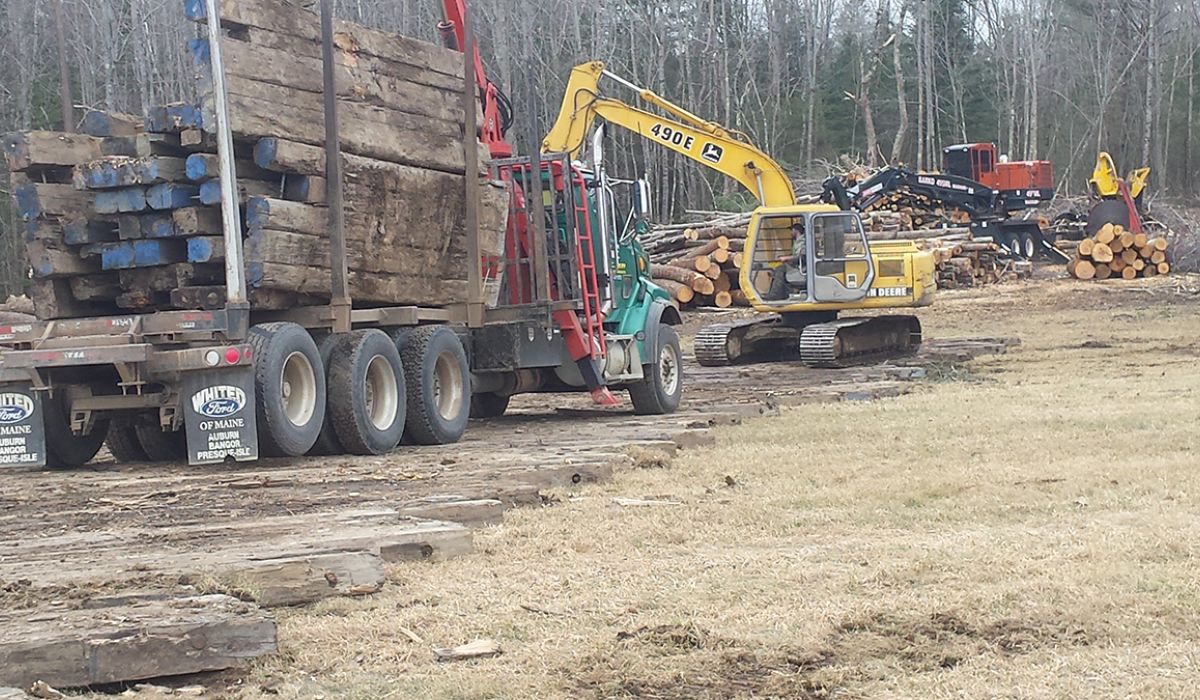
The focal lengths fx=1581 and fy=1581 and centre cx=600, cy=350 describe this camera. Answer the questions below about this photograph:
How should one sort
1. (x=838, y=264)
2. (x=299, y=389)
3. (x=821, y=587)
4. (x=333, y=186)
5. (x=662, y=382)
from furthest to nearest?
(x=838, y=264)
(x=662, y=382)
(x=333, y=186)
(x=299, y=389)
(x=821, y=587)

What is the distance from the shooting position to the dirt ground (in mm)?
5617

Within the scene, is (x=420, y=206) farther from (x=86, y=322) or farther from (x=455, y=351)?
(x=86, y=322)

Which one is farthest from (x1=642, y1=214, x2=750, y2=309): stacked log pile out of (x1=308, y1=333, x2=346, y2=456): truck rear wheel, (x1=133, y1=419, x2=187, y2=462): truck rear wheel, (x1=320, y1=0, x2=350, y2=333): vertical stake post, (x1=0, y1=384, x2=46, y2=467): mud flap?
(x1=0, y1=384, x2=46, y2=467): mud flap

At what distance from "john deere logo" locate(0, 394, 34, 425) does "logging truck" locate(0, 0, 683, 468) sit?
0.4 inches

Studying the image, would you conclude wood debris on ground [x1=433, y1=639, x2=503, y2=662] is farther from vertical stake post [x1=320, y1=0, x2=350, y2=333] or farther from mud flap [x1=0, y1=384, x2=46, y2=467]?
mud flap [x1=0, y1=384, x2=46, y2=467]

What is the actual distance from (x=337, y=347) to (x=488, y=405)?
4.58 meters

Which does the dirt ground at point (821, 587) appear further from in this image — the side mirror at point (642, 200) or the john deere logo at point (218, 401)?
the side mirror at point (642, 200)

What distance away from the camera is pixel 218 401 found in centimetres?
1121

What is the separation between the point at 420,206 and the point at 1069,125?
5716 centimetres

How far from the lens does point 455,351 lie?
551 inches

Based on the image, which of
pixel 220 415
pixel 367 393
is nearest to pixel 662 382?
pixel 367 393

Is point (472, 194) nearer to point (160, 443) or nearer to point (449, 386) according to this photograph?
point (449, 386)

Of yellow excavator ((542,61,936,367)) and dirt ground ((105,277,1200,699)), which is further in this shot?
yellow excavator ((542,61,936,367))

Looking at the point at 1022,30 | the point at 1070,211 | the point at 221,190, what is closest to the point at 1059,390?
the point at 221,190
